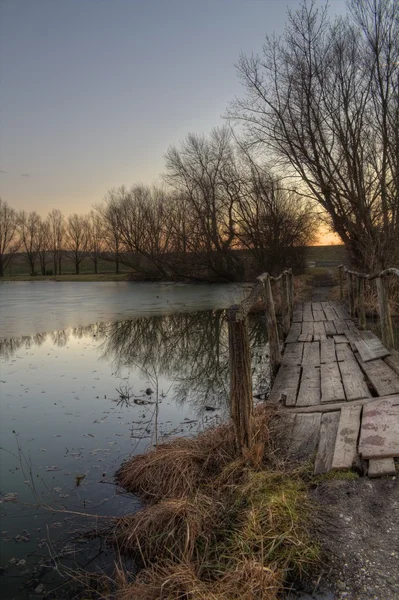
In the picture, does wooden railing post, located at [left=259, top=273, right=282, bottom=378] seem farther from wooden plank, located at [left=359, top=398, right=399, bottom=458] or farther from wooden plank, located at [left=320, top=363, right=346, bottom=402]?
wooden plank, located at [left=359, top=398, right=399, bottom=458]

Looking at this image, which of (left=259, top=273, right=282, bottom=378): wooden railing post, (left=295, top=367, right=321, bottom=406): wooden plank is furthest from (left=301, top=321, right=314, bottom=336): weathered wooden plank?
(left=295, top=367, right=321, bottom=406): wooden plank

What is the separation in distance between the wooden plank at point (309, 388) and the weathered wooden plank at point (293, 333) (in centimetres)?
242

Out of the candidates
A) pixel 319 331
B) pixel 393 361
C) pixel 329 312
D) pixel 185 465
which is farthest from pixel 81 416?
pixel 329 312

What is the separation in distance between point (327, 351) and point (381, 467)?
470cm

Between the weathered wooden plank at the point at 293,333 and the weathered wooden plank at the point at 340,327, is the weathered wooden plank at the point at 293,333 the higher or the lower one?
the lower one

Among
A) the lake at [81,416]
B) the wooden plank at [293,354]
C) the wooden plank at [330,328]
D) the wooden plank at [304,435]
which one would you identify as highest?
the wooden plank at [330,328]

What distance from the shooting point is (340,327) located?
10.6 metres

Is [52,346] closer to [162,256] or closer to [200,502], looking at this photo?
[200,502]

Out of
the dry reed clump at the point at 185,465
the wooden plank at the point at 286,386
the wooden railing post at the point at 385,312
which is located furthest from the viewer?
the wooden railing post at the point at 385,312

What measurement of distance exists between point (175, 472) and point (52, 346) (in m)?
8.71

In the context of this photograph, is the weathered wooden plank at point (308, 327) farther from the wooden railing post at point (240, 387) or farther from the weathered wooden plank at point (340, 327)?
the wooden railing post at point (240, 387)

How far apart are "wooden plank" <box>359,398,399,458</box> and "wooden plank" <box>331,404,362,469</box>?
0.06 meters

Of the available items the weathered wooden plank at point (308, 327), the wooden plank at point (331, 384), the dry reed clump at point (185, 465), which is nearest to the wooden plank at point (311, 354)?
the wooden plank at point (331, 384)

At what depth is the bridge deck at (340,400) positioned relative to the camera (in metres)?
3.79
